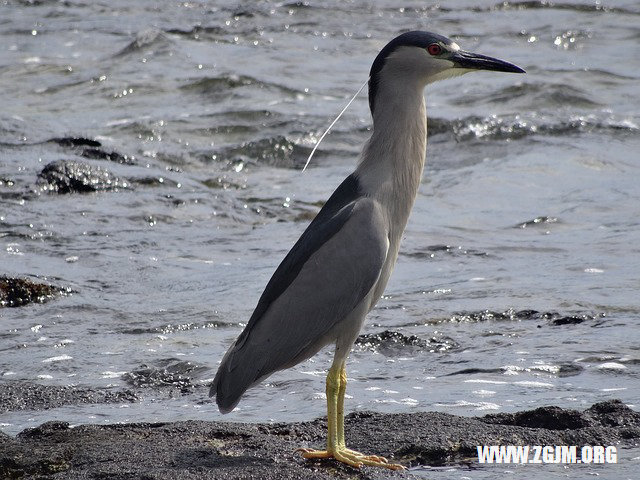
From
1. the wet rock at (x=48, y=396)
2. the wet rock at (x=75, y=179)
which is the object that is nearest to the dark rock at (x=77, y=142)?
the wet rock at (x=75, y=179)

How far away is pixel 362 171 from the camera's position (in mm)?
5512

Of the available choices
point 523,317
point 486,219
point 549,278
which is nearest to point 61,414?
point 523,317

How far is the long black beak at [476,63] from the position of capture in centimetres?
571

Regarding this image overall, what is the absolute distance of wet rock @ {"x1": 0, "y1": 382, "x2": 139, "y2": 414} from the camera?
6.18 m

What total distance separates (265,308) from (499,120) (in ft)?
33.7

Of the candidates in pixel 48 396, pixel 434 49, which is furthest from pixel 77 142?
pixel 434 49

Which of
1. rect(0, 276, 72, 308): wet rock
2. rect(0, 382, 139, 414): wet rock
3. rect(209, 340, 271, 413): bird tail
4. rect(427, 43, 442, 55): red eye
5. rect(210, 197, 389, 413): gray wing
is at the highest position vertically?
rect(427, 43, 442, 55): red eye

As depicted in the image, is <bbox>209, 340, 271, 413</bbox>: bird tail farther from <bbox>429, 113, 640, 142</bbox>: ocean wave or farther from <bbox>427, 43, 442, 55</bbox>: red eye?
<bbox>429, 113, 640, 142</bbox>: ocean wave

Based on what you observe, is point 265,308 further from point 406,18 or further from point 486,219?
point 406,18

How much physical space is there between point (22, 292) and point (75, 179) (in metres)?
3.48

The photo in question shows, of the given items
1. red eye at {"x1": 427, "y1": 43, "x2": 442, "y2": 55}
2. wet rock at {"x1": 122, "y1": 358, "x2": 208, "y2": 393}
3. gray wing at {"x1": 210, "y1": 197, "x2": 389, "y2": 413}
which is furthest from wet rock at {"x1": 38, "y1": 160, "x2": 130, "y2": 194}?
gray wing at {"x1": 210, "y1": 197, "x2": 389, "y2": 413}

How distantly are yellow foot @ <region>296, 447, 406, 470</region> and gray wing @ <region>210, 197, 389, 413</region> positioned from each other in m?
0.47

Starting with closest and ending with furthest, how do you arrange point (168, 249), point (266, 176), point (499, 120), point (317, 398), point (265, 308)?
point (265, 308)
point (317, 398)
point (168, 249)
point (266, 176)
point (499, 120)

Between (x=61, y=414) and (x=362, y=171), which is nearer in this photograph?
(x=362, y=171)
